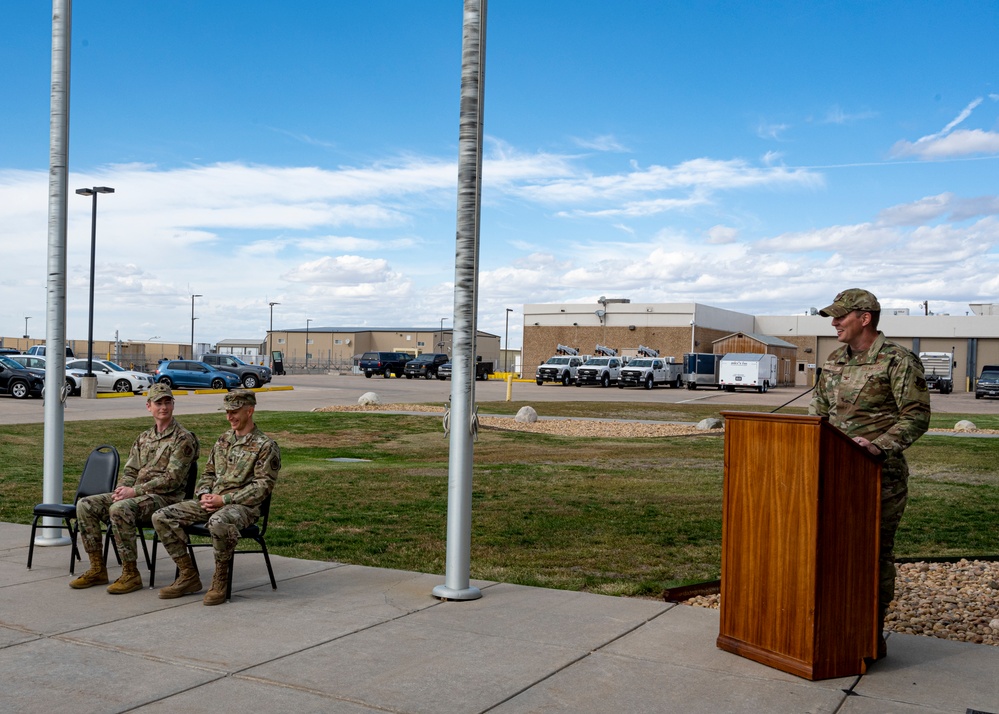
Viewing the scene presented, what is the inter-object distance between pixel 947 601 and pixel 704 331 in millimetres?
70917

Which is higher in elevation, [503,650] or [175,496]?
[175,496]

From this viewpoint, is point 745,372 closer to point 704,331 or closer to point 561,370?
point 561,370

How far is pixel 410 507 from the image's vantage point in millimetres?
11148

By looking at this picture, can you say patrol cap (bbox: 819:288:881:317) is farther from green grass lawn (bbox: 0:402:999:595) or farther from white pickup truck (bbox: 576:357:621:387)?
white pickup truck (bbox: 576:357:621:387)

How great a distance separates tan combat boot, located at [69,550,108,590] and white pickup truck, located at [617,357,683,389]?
1916 inches

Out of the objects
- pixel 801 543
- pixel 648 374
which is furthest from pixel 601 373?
pixel 801 543

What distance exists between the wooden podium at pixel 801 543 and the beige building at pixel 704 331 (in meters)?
67.3

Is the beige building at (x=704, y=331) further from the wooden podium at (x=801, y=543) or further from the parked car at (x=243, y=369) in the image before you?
the wooden podium at (x=801, y=543)

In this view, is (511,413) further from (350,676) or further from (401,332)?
(401,332)

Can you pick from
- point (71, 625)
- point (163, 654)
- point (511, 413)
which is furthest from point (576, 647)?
point (511, 413)

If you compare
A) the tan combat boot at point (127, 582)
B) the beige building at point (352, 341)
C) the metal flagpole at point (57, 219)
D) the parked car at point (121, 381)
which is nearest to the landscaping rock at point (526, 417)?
the metal flagpole at point (57, 219)

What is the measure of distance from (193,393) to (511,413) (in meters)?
14.5

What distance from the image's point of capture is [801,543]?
188 inches

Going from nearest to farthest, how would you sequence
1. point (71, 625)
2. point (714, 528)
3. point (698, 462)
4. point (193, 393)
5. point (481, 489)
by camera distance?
point (71, 625) → point (714, 528) → point (481, 489) → point (698, 462) → point (193, 393)
